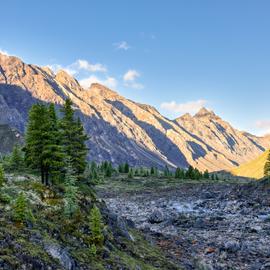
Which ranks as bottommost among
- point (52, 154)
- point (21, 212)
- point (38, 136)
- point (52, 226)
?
point (52, 226)

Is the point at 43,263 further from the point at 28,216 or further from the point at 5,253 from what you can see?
the point at 28,216

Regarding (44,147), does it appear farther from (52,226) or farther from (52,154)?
(52,226)

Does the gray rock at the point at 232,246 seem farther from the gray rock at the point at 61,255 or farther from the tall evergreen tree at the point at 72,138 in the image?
the gray rock at the point at 61,255

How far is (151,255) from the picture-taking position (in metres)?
25.9

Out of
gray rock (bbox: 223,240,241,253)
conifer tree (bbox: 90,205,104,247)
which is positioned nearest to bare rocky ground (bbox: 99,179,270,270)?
gray rock (bbox: 223,240,241,253)

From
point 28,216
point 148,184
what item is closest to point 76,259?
point 28,216

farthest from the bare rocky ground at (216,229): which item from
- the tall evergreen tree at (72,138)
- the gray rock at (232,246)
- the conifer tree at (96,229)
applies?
the tall evergreen tree at (72,138)

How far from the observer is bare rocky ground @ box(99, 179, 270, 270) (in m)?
29.3

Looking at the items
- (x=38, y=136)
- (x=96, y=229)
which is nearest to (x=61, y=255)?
(x=96, y=229)

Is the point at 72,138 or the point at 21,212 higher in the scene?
the point at 72,138

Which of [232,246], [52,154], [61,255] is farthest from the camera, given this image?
[232,246]

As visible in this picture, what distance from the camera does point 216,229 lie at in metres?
41.2

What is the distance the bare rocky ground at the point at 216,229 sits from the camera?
2929cm

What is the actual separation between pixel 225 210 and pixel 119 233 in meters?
30.3
